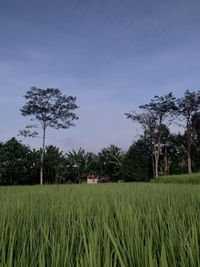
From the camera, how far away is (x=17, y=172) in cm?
2861

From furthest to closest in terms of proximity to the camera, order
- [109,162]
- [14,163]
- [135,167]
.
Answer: [109,162] → [135,167] → [14,163]

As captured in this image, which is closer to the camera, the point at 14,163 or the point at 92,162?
the point at 14,163

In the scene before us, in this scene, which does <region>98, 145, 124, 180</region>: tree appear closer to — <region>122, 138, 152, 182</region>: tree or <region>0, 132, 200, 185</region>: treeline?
<region>0, 132, 200, 185</region>: treeline

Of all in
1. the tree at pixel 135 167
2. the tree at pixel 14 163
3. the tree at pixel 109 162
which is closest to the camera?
the tree at pixel 14 163

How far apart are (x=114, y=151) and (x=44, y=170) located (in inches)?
285

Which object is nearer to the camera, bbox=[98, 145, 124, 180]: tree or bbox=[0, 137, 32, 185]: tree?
bbox=[0, 137, 32, 185]: tree

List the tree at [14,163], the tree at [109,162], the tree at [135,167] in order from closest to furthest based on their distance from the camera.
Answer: the tree at [14,163] < the tree at [135,167] < the tree at [109,162]

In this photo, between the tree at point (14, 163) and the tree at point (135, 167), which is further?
the tree at point (135, 167)

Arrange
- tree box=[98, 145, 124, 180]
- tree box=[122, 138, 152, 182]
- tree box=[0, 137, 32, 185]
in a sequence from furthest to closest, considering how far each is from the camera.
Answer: tree box=[98, 145, 124, 180] < tree box=[122, 138, 152, 182] < tree box=[0, 137, 32, 185]

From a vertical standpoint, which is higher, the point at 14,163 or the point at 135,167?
the point at 14,163

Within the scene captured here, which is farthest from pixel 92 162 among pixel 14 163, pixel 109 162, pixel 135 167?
pixel 14 163

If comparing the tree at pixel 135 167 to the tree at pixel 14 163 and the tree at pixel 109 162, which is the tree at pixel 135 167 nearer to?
the tree at pixel 109 162

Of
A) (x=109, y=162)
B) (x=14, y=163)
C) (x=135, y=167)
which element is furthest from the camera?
(x=109, y=162)

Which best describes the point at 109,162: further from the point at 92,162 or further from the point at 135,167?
the point at 135,167
